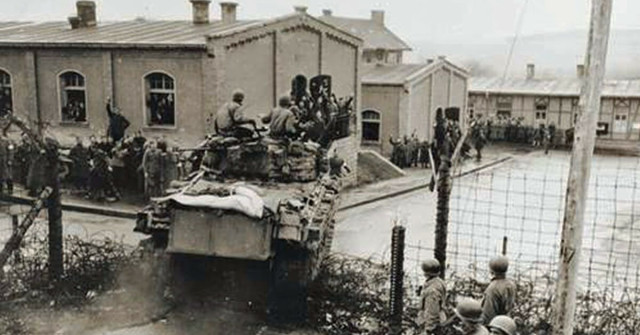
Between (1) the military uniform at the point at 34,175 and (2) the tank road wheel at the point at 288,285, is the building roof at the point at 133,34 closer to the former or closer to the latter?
(1) the military uniform at the point at 34,175

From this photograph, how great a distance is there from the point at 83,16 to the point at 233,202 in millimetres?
18909

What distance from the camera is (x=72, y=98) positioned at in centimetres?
2478

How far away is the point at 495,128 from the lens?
46.7 metres

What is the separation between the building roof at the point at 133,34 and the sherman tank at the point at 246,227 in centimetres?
913

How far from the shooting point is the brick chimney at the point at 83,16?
27344 mm

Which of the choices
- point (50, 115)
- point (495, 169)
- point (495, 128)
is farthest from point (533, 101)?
point (50, 115)

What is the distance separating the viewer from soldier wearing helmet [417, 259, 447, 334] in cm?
909

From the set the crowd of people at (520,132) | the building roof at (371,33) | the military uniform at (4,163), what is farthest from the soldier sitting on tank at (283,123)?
the building roof at (371,33)

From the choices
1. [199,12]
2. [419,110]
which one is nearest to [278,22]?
[199,12]

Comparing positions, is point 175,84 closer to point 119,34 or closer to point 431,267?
point 119,34

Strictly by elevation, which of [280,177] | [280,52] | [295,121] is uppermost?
[280,52]

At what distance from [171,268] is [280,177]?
2630 millimetres

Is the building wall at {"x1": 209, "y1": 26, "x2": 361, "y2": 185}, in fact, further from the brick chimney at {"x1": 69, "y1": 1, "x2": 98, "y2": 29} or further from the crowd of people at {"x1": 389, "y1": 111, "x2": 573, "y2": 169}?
the brick chimney at {"x1": 69, "y1": 1, "x2": 98, "y2": 29}

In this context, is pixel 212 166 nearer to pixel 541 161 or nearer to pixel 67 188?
pixel 67 188
